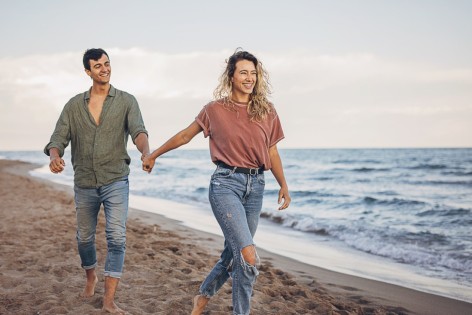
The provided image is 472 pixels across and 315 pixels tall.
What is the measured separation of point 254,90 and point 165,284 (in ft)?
7.96

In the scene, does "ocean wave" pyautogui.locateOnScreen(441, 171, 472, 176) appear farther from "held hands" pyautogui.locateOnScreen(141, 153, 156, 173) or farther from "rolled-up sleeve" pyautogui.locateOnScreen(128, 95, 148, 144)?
"held hands" pyautogui.locateOnScreen(141, 153, 156, 173)

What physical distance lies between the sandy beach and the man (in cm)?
61

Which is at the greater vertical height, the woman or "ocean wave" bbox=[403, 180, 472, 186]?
the woman

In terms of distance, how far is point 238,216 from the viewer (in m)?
3.28

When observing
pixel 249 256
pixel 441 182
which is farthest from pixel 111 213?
pixel 441 182

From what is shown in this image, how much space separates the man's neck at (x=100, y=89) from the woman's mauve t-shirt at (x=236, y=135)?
98 cm

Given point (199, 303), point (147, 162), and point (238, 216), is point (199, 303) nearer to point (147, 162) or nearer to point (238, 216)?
point (238, 216)

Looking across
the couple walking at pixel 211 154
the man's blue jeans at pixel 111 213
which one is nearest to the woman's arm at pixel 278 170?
the couple walking at pixel 211 154

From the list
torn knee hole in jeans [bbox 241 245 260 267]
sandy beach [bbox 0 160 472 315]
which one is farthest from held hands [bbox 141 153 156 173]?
sandy beach [bbox 0 160 472 315]

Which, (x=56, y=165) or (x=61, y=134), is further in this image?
(x=61, y=134)

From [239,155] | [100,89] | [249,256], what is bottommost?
[249,256]

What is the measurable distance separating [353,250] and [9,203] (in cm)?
767

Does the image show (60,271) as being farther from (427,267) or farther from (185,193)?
(185,193)

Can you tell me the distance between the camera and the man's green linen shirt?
3.96 metres
